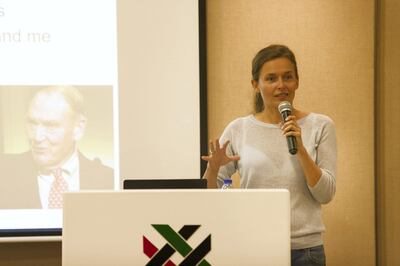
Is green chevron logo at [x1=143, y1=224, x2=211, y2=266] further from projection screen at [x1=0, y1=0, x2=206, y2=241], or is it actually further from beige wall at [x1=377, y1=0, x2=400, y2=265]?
beige wall at [x1=377, y1=0, x2=400, y2=265]

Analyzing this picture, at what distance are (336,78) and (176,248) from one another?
7.58 feet

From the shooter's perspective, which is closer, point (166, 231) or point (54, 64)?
point (166, 231)

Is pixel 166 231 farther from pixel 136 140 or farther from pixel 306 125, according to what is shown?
pixel 136 140

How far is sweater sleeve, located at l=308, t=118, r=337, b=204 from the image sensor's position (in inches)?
83.1

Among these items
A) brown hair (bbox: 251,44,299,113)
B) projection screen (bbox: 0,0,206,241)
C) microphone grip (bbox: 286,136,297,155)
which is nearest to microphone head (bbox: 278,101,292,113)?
microphone grip (bbox: 286,136,297,155)

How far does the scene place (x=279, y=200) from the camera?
1.15m

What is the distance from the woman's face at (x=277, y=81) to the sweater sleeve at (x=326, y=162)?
0.71ft

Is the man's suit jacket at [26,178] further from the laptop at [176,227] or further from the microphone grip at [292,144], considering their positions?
the laptop at [176,227]

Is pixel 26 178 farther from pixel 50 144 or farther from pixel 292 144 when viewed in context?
Result: pixel 292 144

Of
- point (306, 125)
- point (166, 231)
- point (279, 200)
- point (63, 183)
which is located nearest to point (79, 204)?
point (166, 231)

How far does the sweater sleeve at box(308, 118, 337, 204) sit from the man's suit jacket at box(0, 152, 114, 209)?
4.22ft

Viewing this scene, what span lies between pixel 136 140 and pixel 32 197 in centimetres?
65

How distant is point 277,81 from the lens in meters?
2.30

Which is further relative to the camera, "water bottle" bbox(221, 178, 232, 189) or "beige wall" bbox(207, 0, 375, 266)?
"beige wall" bbox(207, 0, 375, 266)
